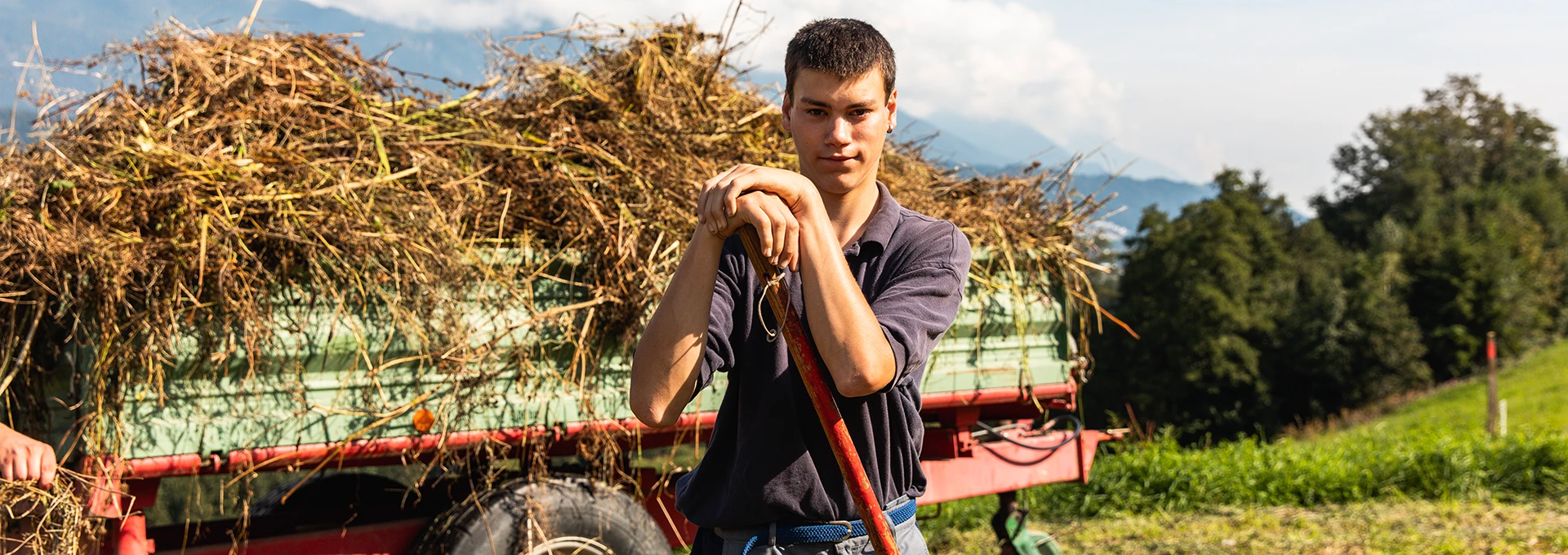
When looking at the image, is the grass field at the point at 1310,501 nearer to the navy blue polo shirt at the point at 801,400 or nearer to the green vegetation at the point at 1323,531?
the green vegetation at the point at 1323,531

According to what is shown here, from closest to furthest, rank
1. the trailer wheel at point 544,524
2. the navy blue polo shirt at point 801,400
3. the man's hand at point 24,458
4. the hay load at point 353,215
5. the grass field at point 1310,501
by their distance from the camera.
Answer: the navy blue polo shirt at point 801,400 → the man's hand at point 24,458 → the hay load at point 353,215 → the trailer wheel at point 544,524 → the grass field at point 1310,501

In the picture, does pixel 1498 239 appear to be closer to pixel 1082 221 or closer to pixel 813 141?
pixel 1082 221

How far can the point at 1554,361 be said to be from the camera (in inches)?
1454

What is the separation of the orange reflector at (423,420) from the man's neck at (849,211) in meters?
2.00

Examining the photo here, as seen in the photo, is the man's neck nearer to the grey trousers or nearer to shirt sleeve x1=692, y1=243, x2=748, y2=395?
shirt sleeve x1=692, y1=243, x2=748, y2=395

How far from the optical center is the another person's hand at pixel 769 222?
152 centimetres

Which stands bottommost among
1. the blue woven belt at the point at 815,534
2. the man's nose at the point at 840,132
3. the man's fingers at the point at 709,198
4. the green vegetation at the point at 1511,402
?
the green vegetation at the point at 1511,402

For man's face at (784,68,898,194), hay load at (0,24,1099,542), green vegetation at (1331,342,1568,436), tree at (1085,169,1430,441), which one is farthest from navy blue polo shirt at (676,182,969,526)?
tree at (1085,169,1430,441)

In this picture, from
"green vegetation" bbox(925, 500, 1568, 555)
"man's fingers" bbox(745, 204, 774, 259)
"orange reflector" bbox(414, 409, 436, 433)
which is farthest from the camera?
"green vegetation" bbox(925, 500, 1568, 555)

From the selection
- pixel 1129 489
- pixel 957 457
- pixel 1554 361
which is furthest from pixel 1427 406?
pixel 957 457

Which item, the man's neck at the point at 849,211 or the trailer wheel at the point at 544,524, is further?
the trailer wheel at the point at 544,524

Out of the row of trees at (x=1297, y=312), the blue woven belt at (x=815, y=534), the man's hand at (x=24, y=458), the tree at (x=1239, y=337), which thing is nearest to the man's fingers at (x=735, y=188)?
the blue woven belt at (x=815, y=534)

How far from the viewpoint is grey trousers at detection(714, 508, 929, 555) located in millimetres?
1767

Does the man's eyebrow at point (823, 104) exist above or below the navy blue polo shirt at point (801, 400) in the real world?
above
